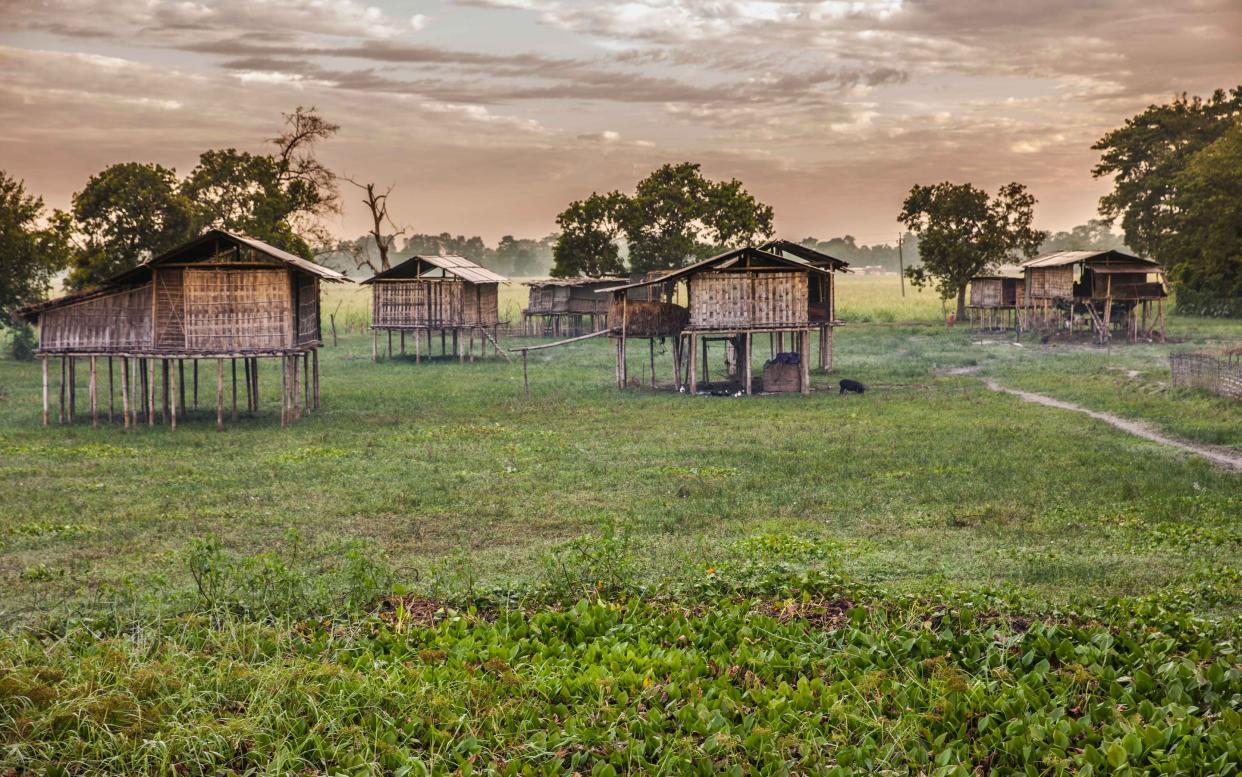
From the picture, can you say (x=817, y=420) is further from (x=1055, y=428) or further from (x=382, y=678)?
(x=382, y=678)

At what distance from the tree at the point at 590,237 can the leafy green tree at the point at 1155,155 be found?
28.7 metres

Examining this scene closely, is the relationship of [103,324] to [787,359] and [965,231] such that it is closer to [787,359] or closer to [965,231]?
[787,359]

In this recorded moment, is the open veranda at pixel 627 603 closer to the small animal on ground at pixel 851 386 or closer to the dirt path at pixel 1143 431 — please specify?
the dirt path at pixel 1143 431

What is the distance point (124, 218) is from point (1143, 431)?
3540 centimetres

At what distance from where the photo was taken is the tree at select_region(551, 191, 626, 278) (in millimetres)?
61594

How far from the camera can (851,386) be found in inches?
1230

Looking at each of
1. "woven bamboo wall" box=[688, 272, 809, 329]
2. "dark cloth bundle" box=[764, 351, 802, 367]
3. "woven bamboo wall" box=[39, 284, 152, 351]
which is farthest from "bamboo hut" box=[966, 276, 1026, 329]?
"woven bamboo wall" box=[39, 284, 152, 351]

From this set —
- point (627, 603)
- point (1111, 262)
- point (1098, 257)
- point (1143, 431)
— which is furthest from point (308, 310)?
point (1111, 262)

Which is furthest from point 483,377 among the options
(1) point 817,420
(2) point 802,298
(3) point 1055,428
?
(3) point 1055,428

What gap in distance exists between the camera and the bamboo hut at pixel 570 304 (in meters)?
56.6

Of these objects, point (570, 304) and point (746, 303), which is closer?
point (746, 303)

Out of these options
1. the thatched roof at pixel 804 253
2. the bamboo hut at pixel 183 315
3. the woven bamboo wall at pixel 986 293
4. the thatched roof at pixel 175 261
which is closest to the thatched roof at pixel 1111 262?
the woven bamboo wall at pixel 986 293

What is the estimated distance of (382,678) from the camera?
762 centimetres

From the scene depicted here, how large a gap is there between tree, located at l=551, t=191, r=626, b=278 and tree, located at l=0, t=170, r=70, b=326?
26.8m
